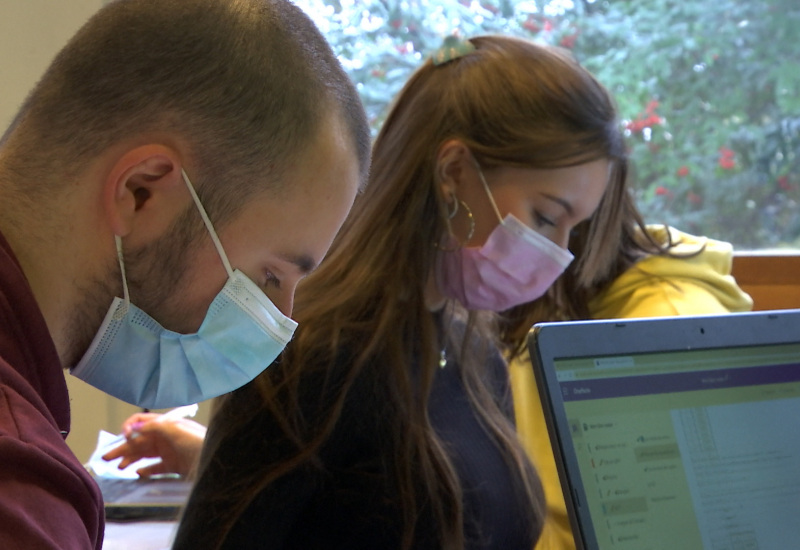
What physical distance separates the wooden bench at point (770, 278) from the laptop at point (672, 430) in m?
1.33

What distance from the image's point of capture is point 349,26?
7.66 feet

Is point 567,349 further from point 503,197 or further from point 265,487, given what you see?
point 503,197

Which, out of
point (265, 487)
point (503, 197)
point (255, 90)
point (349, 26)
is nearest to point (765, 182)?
point (349, 26)

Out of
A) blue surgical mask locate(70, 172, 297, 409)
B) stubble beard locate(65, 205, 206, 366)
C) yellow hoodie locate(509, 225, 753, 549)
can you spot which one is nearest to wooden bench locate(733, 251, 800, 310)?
yellow hoodie locate(509, 225, 753, 549)

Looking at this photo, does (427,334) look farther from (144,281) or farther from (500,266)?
(144,281)

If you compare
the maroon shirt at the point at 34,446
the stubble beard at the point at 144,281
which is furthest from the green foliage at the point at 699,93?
the maroon shirt at the point at 34,446

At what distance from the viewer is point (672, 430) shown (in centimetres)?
74

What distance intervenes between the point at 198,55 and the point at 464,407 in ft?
2.39

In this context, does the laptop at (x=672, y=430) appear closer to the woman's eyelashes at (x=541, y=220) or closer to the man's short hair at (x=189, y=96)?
the man's short hair at (x=189, y=96)

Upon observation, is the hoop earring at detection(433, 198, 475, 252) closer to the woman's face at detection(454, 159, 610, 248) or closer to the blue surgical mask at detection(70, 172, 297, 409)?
the woman's face at detection(454, 159, 610, 248)

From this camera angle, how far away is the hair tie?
145 cm

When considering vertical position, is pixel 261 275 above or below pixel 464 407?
above

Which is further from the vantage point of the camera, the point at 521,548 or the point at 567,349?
the point at 521,548

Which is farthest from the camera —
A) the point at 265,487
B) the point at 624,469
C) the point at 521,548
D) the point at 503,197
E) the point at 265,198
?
the point at 503,197
